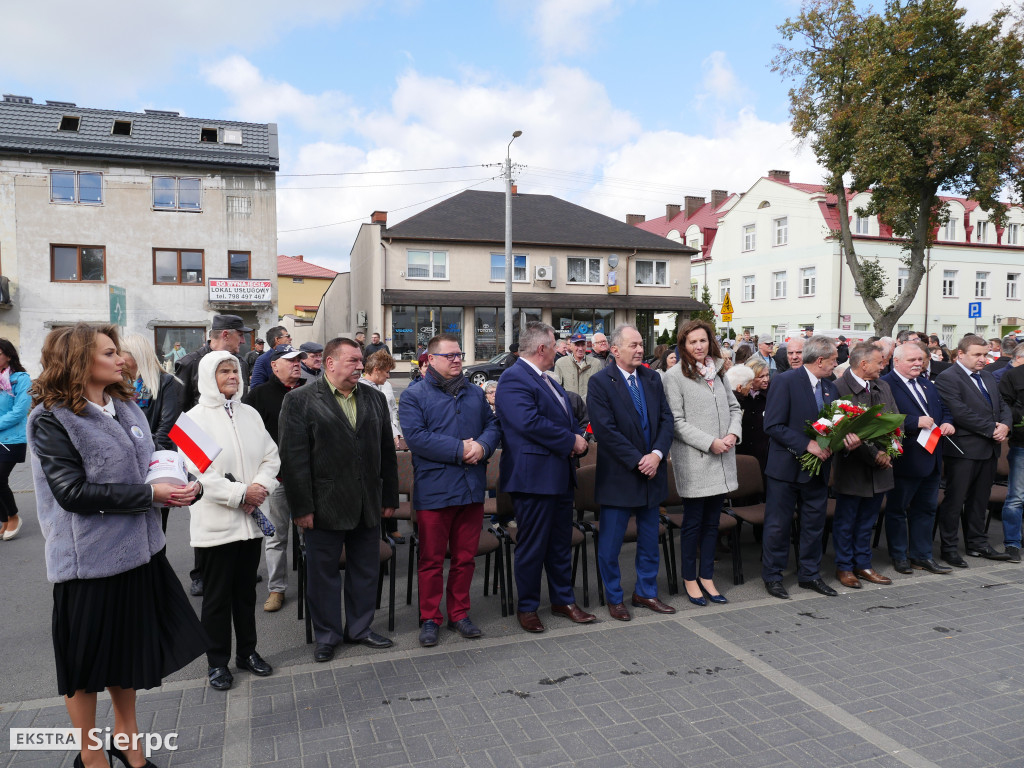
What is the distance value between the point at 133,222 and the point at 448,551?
1034 inches

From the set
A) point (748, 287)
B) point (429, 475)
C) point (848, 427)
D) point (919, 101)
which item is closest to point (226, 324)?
point (429, 475)

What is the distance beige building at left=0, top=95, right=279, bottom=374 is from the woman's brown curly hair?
988 inches

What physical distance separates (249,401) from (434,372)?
1750 millimetres

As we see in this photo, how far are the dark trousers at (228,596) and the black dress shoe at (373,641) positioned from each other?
26.8 inches

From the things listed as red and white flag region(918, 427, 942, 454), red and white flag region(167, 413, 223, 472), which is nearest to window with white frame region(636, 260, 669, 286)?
red and white flag region(918, 427, 942, 454)

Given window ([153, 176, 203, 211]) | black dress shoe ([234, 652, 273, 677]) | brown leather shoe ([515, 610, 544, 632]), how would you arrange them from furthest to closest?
window ([153, 176, 203, 211])
brown leather shoe ([515, 610, 544, 632])
black dress shoe ([234, 652, 273, 677])

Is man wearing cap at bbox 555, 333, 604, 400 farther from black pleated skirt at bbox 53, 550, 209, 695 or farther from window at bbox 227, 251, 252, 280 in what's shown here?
window at bbox 227, 251, 252, 280

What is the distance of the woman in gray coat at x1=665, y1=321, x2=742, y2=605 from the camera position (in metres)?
5.36

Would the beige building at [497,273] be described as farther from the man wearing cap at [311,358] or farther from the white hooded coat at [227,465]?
the white hooded coat at [227,465]

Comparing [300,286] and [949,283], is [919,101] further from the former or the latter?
[300,286]

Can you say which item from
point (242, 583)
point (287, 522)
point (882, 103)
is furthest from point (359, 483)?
point (882, 103)

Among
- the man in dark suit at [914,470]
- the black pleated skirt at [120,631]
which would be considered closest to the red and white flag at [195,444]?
the black pleated skirt at [120,631]

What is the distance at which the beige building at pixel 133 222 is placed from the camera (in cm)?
2516

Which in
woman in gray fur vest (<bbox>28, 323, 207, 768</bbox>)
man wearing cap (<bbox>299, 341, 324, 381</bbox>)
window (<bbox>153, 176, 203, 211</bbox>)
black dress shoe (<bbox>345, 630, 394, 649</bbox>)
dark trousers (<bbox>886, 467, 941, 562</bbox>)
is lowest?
black dress shoe (<bbox>345, 630, 394, 649</bbox>)
